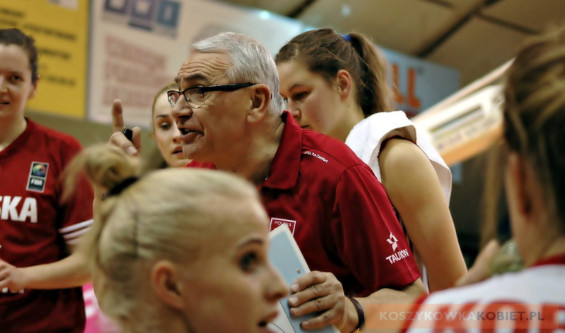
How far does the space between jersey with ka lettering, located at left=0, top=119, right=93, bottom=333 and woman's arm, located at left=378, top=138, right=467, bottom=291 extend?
1165mm

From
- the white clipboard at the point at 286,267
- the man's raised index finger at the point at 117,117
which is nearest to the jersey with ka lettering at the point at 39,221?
the man's raised index finger at the point at 117,117

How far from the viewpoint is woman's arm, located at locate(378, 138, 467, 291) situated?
1944 millimetres

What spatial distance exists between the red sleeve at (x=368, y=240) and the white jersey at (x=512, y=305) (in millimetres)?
763

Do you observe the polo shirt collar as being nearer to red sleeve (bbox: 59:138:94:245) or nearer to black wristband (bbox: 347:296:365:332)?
black wristband (bbox: 347:296:365:332)

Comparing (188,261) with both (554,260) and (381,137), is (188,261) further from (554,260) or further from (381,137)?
(381,137)

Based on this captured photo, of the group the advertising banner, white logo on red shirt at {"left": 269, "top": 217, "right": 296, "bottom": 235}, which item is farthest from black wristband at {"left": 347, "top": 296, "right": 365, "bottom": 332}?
the advertising banner

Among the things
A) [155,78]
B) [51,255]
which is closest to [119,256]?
[51,255]

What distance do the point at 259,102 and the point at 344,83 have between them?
1.68 ft

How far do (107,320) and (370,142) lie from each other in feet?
3.55

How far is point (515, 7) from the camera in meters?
6.89

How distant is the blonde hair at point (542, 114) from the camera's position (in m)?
0.91

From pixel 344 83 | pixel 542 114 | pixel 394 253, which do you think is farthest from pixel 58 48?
pixel 542 114

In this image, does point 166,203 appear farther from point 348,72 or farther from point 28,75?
point 28,75

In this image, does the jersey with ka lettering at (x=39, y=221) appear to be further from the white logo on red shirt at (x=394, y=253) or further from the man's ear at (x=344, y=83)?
the white logo on red shirt at (x=394, y=253)
